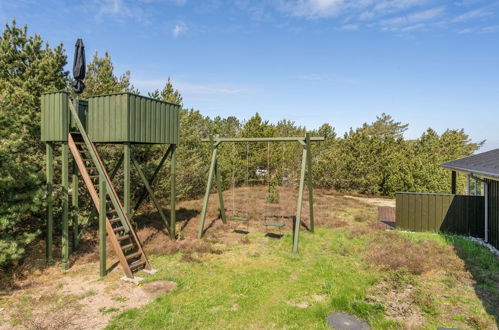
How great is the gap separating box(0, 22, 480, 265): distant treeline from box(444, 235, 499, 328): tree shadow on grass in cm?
710

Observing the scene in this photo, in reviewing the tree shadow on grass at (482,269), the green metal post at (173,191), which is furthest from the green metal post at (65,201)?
the tree shadow on grass at (482,269)

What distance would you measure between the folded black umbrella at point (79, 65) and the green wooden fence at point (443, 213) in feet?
39.3

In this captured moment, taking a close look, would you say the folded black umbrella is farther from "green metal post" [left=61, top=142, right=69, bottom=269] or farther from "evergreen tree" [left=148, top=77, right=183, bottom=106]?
"evergreen tree" [left=148, top=77, right=183, bottom=106]

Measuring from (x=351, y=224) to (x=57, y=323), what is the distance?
1205cm

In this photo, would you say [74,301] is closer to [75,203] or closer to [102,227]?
[102,227]

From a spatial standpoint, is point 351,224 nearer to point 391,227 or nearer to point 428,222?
point 391,227

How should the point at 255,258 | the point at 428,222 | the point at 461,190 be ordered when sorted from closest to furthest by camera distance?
1. the point at 255,258
2. the point at 428,222
3. the point at 461,190

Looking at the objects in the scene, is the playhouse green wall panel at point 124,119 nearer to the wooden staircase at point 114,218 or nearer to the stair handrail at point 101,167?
the stair handrail at point 101,167

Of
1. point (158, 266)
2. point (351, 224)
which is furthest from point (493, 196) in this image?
point (158, 266)

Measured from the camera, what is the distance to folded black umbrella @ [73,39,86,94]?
8.83 metres

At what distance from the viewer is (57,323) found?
5750 millimetres

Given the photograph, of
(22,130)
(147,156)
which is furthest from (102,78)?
(22,130)

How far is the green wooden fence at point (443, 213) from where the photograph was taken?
Result: 11.8 meters

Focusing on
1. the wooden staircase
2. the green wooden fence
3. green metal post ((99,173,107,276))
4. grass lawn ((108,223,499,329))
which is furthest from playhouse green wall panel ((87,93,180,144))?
the green wooden fence
